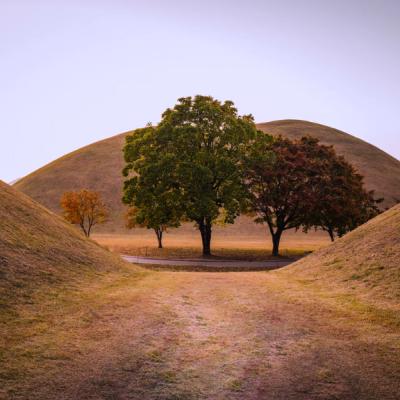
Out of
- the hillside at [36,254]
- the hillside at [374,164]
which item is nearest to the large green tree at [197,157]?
the hillside at [36,254]

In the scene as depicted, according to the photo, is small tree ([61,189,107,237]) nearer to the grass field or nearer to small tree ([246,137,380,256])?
small tree ([246,137,380,256])

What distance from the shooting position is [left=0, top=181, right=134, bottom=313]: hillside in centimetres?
1872

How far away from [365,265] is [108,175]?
134 meters

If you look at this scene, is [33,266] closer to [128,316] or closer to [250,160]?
[128,316]

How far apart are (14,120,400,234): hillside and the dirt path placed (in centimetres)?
10201

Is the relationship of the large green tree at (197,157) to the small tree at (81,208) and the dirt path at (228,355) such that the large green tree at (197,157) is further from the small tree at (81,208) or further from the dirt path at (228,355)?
the dirt path at (228,355)

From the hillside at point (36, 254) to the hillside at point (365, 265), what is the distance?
482 inches

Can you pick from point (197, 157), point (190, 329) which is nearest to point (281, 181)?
point (197, 157)

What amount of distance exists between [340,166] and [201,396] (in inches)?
2239

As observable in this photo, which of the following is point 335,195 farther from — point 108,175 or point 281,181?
point 108,175

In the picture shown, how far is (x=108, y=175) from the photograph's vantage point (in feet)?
496

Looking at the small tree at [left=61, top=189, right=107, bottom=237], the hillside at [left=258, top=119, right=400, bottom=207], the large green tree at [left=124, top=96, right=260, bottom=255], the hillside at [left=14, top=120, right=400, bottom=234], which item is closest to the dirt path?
the large green tree at [left=124, top=96, right=260, bottom=255]

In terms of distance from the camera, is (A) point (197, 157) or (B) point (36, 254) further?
(A) point (197, 157)

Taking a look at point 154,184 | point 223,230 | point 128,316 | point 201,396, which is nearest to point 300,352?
point 201,396
